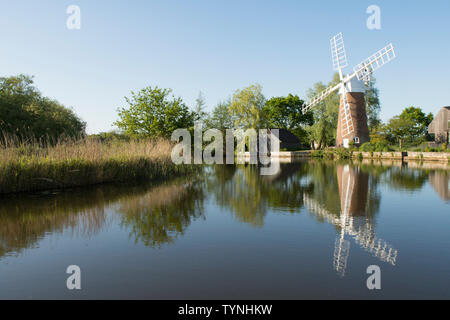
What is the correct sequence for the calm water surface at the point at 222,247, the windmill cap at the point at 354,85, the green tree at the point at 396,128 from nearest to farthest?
1. the calm water surface at the point at 222,247
2. the windmill cap at the point at 354,85
3. the green tree at the point at 396,128

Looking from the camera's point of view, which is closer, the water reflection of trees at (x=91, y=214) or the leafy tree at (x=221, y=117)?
the water reflection of trees at (x=91, y=214)

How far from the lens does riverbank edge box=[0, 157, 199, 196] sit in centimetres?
1041

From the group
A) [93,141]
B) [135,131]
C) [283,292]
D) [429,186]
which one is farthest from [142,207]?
[135,131]

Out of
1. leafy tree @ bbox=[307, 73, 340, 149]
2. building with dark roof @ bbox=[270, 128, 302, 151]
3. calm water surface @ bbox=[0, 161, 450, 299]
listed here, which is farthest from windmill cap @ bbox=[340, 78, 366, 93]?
calm water surface @ bbox=[0, 161, 450, 299]

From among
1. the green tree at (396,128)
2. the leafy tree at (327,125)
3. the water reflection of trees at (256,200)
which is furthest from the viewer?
the leafy tree at (327,125)

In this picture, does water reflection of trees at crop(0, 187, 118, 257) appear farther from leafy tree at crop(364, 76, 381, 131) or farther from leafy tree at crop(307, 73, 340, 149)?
leafy tree at crop(364, 76, 381, 131)

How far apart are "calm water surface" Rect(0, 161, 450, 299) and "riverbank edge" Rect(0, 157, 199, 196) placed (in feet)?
3.80

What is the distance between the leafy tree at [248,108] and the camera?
156 feet

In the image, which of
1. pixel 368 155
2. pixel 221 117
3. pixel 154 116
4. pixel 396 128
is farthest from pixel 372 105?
pixel 154 116

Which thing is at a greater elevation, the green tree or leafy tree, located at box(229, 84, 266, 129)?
leafy tree, located at box(229, 84, 266, 129)

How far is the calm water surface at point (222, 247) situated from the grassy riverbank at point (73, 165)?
1.22 meters

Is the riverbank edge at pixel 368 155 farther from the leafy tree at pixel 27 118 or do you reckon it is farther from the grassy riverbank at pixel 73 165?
the grassy riverbank at pixel 73 165

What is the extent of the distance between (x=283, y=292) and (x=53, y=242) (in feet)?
13.0

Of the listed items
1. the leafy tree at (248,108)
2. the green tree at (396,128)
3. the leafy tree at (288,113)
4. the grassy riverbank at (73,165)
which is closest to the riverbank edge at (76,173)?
the grassy riverbank at (73,165)
